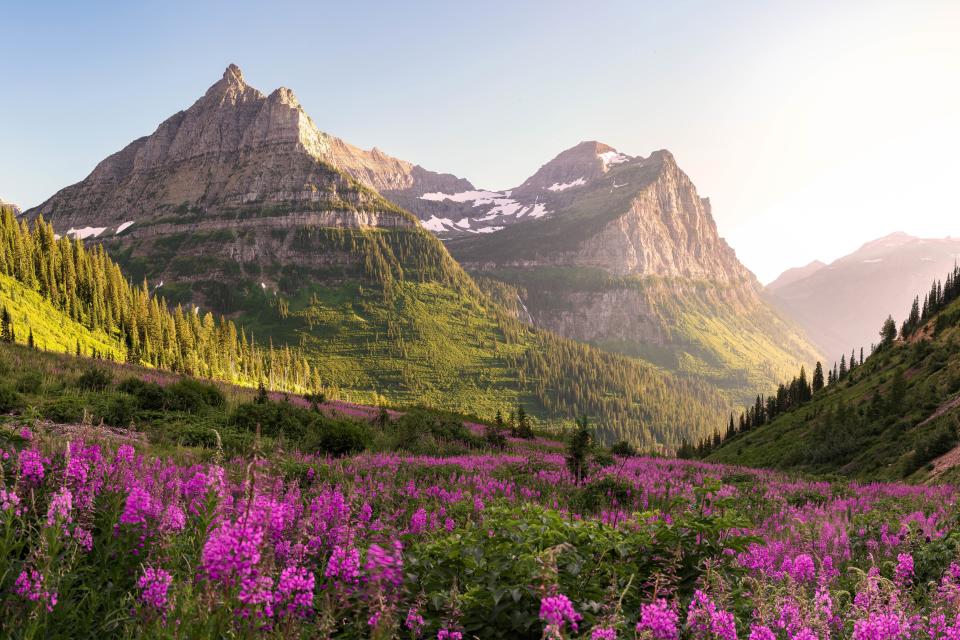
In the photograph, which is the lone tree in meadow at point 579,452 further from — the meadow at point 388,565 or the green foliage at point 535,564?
the green foliage at point 535,564

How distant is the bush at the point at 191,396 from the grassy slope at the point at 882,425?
1269 inches

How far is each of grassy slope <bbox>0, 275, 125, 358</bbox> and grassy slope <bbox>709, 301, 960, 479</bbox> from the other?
64909mm

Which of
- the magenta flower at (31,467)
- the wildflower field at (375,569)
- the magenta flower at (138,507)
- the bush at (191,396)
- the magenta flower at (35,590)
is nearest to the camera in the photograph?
the wildflower field at (375,569)

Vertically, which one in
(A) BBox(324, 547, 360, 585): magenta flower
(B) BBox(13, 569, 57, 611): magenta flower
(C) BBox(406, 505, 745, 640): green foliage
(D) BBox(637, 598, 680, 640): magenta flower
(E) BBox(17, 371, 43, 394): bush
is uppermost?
(E) BBox(17, 371, 43, 394): bush

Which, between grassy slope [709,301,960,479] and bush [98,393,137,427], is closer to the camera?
bush [98,393,137,427]

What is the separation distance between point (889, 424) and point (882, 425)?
0.37m

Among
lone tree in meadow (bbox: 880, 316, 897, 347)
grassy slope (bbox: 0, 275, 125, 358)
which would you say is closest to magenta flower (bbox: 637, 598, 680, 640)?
grassy slope (bbox: 0, 275, 125, 358)

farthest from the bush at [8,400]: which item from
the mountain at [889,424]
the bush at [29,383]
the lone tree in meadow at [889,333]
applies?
the lone tree in meadow at [889,333]

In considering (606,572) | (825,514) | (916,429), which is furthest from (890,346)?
(606,572)

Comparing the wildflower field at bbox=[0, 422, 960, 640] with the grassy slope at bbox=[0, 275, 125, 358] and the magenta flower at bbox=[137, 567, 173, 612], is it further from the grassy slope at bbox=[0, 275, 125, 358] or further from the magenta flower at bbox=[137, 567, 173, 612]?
the grassy slope at bbox=[0, 275, 125, 358]

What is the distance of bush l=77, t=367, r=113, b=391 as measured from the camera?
70.4 ft

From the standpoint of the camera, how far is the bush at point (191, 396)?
834 inches

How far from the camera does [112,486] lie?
4.77m

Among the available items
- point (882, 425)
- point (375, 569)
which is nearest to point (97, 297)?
point (375, 569)
